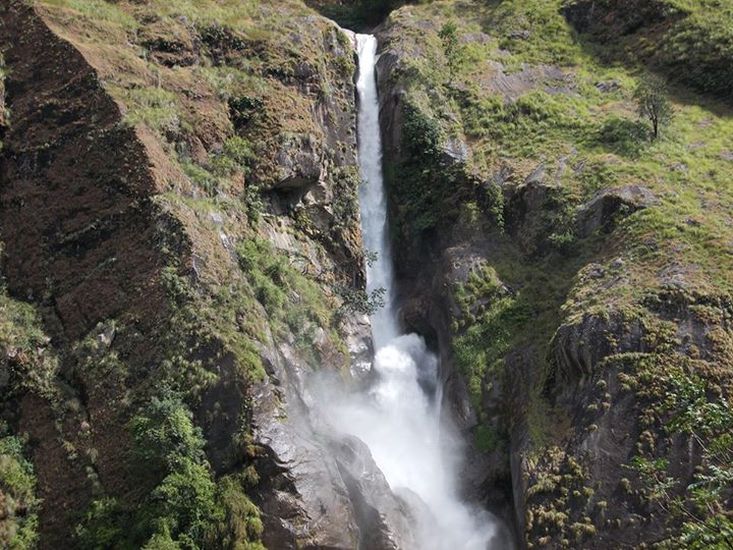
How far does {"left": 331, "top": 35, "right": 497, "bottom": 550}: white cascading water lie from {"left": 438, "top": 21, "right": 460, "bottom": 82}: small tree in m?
8.13

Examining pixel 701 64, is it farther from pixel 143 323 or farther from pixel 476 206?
pixel 143 323

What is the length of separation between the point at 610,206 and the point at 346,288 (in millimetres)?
12026

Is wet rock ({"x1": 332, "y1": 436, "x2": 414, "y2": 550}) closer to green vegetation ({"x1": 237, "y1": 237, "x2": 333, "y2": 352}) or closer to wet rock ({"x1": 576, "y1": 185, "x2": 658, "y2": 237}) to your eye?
green vegetation ({"x1": 237, "y1": 237, "x2": 333, "y2": 352})

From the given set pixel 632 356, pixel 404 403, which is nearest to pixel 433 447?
pixel 404 403

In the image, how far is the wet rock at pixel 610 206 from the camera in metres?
27.8

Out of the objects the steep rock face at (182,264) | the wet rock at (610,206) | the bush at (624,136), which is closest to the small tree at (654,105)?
the bush at (624,136)

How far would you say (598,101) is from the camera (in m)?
37.7

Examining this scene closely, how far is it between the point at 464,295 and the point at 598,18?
2688 centimetres

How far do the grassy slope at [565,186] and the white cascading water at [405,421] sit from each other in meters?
1.92

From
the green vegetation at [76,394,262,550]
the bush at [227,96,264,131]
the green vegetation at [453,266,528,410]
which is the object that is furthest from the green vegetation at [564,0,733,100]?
the green vegetation at [76,394,262,550]

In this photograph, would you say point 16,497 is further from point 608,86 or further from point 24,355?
point 608,86

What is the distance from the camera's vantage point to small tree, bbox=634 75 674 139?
33.2 m

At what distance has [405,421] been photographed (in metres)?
27.7

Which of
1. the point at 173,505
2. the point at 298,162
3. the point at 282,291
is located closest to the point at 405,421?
the point at 282,291
